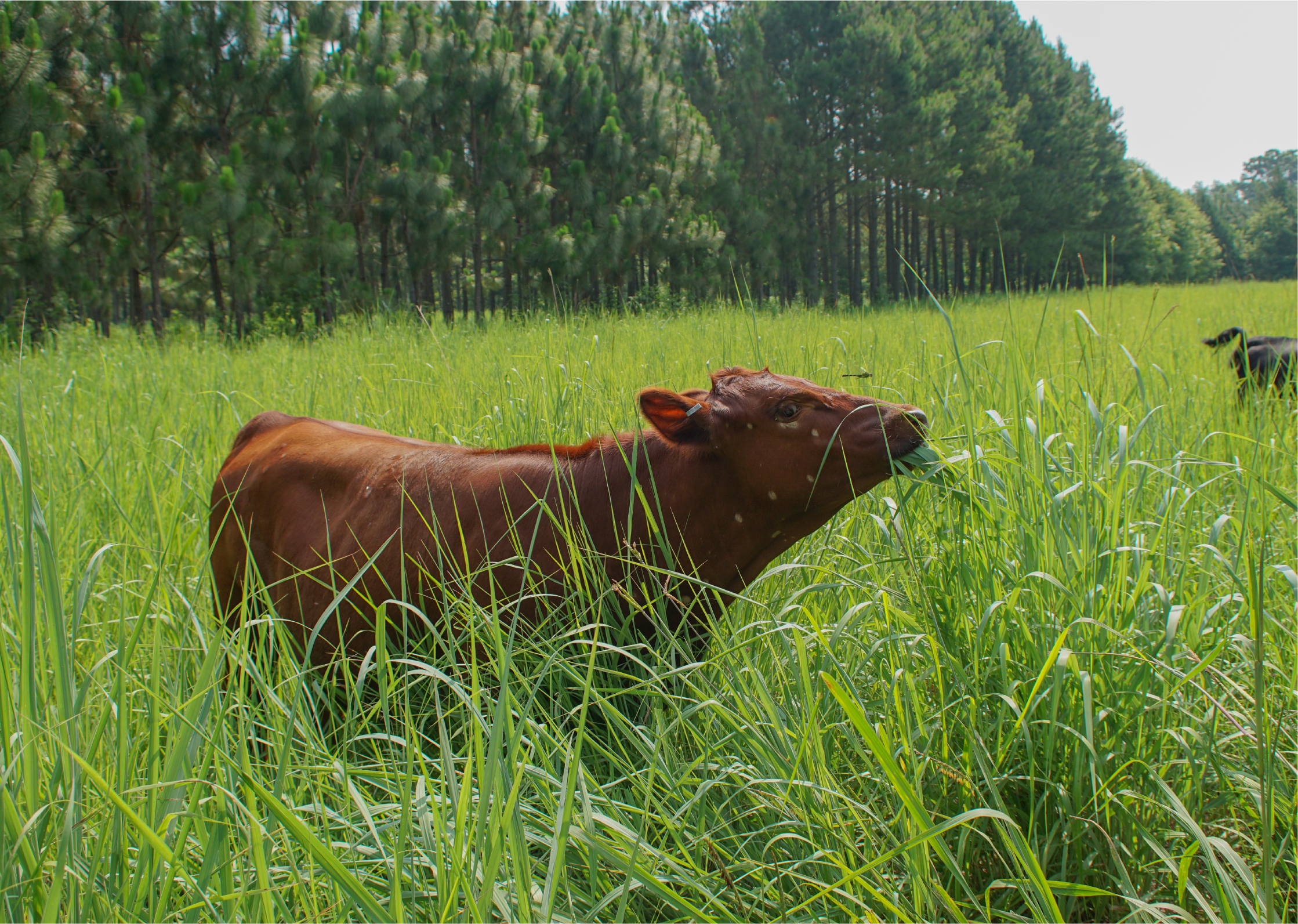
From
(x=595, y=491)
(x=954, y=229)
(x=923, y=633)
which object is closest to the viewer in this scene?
(x=923, y=633)

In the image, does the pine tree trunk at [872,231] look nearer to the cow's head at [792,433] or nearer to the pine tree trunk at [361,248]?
the pine tree trunk at [361,248]

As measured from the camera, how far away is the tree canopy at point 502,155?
43.4 ft

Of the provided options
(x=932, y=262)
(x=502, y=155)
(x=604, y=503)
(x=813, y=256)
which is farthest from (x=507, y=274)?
(x=932, y=262)

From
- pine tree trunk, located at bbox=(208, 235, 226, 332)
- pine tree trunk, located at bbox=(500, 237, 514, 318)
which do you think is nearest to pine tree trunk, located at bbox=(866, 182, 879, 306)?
pine tree trunk, located at bbox=(500, 237, 514, 318)

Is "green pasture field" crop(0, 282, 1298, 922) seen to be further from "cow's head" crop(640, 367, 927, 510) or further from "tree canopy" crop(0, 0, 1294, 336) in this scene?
"tree canopy" crop(0, 0, 1294, 336)

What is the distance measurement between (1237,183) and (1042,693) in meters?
105

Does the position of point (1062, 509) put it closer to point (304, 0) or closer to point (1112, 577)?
point (1112, 577)

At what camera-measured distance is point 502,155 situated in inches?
742

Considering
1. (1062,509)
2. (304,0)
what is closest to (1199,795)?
(1062,509)

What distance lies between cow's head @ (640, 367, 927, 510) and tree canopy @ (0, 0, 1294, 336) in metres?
1.11

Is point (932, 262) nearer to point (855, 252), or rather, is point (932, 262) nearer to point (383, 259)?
point (855, 252)

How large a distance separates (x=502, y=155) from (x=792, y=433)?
19.2m

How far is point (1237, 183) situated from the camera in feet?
263

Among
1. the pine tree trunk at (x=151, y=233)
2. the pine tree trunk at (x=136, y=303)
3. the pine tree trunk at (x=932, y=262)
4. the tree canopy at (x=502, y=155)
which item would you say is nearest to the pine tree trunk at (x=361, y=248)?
the tree canopy at (x=502, y=155)
